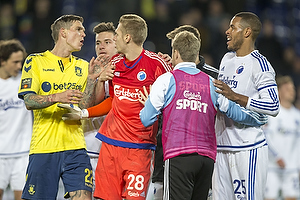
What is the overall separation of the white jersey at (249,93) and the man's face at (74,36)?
1.73 meters

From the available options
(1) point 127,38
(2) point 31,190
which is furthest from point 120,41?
(2) point 31,190

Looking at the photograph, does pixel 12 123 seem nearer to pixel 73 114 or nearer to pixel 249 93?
pixel 73 114

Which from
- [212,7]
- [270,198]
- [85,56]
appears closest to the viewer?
[270,198]

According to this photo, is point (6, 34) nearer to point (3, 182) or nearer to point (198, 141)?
point (3, 182)

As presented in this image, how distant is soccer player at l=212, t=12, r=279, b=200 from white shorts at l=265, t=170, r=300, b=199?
4164 mm

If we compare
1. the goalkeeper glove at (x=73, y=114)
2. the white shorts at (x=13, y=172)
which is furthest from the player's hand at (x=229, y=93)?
the white shorts at (x=13, y=172)

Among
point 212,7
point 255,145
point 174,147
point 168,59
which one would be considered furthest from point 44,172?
point 212,7

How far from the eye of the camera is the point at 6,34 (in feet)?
37.9

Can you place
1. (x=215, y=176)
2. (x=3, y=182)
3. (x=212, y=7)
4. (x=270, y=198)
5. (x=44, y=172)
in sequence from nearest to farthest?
(x=44, y=172) → (x=215, y=176) → (x=3, y=182) → (x=270, y=198) → (x=212, y=7)

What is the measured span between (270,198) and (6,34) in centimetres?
724

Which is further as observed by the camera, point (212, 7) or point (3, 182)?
point (212, 7)

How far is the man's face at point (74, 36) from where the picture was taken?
5473 millimetres

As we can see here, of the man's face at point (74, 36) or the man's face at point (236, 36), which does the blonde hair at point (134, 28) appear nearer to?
the man's face at point (74, 36)

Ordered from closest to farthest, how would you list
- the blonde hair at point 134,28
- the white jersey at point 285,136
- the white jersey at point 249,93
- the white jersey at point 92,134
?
the white jersey at point 249,93 < the blonde hair at point 134,28 < the white jersey at point 92,134 < the white jersey at point 285,136
